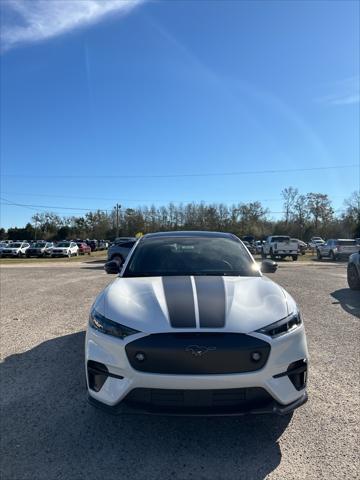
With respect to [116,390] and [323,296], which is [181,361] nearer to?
[116,390]

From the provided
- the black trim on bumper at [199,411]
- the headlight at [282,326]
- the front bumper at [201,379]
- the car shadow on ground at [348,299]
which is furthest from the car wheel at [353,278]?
the black trim on bumper at [199,411]

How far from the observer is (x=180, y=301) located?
3.36 metres

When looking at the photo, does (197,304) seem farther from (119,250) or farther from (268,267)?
(119,250)

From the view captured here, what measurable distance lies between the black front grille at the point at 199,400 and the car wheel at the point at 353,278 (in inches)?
369

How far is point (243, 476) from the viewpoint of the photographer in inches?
107

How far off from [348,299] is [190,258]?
263 inches

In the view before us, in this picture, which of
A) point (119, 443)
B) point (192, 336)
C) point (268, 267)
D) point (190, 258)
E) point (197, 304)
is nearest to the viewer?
point (192, 336)

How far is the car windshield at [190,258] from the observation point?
4398mm

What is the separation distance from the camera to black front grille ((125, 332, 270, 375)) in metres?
2.86

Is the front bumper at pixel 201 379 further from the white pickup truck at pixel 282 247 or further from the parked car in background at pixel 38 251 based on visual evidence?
the parked car in background at pixel 38 251

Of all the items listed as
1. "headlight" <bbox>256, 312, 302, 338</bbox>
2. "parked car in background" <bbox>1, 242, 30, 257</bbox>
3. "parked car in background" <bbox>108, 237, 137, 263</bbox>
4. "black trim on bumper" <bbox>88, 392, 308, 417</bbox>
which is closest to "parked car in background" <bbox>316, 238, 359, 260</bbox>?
"parked car in background" <bbox>108, 237, 137, 263</bbox>

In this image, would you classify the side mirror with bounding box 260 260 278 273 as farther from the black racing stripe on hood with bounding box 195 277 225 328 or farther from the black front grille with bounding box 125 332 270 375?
the black front grille with bounding box 125 332 270 375

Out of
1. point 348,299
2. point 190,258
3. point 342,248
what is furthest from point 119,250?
point 342,248

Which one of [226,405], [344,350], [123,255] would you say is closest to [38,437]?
[226,405]
